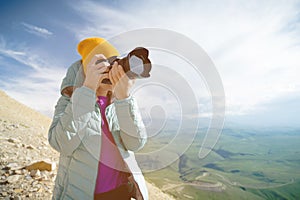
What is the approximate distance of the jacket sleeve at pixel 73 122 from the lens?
142 centimetres

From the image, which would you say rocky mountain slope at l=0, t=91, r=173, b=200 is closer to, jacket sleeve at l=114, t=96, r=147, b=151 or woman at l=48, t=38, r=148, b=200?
woman at l=48, t=38, r=148, b=200

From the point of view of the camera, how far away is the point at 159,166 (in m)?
1.54

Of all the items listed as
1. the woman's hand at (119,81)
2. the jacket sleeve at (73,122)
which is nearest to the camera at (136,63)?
the woman's hand at (119,81)

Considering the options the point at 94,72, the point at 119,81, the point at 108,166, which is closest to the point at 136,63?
the point at 119,81

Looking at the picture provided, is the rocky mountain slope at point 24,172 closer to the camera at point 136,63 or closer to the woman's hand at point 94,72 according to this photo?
the woman's hand at point 94,72

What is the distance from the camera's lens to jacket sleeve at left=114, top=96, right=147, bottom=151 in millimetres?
1590

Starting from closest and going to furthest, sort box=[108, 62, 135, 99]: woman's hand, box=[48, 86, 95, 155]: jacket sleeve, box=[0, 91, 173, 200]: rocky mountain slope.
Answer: box=[48, 86, 95, 155]: jacket sleeve → box=[108, 62, 135, 99]: woman's hand → box=[0, 91, 173, 200]: rocky mountain slope

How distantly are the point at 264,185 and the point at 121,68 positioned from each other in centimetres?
8503

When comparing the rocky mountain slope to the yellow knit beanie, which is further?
the rocky mountain slope

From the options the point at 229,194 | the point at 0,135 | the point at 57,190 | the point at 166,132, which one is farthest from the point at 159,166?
the point at 229,194

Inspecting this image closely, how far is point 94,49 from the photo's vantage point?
1.65 meters

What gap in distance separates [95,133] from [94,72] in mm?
437

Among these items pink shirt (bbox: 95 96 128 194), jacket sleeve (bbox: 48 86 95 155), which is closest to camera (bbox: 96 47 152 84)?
jacket sleeve (bbox: 48 86 95 155)

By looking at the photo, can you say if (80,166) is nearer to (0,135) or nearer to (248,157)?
(0,135)
